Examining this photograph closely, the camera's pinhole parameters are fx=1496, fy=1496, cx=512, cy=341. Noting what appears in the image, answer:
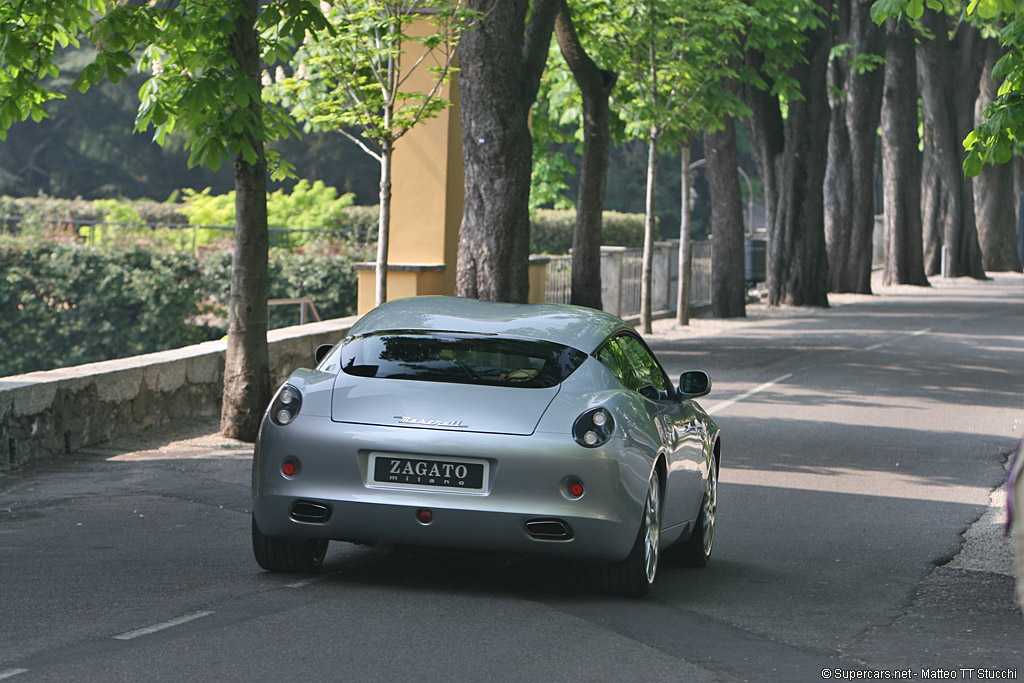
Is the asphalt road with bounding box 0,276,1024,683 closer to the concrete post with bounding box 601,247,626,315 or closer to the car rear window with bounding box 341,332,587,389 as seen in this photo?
the car rear window with bounding box 341,332,587,389

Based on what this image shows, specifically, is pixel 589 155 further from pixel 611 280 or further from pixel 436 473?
pixel 436 473

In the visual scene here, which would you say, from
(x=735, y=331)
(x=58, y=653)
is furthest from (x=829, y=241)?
(x=58, y=653)

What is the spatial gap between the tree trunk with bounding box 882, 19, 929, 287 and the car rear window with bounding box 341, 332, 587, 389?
39332 millimetres

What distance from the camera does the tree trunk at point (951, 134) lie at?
49.3m

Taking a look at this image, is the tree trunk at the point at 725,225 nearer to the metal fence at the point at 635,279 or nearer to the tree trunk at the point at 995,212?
the metal fence at the point at 635,279

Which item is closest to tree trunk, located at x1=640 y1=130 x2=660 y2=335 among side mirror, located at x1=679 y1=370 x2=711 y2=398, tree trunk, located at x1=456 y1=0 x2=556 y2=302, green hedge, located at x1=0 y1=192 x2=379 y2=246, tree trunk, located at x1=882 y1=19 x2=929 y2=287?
tree trunk, located at x1=456 y1=0 x2=556 y2=302

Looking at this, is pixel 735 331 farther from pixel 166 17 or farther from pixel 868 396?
pixel 166 17

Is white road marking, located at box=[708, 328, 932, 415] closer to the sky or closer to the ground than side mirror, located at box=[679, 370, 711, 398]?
closer to the ground

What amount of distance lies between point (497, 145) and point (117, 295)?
51.6 ft

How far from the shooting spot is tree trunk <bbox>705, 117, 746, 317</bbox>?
29.6 meters

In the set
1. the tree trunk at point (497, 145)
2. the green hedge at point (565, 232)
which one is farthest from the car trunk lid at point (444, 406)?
the green hedge at point (565, 232)

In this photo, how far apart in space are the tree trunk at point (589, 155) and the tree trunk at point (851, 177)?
1725 centimetres

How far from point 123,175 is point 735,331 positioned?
151 ft

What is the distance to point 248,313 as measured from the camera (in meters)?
12.7
